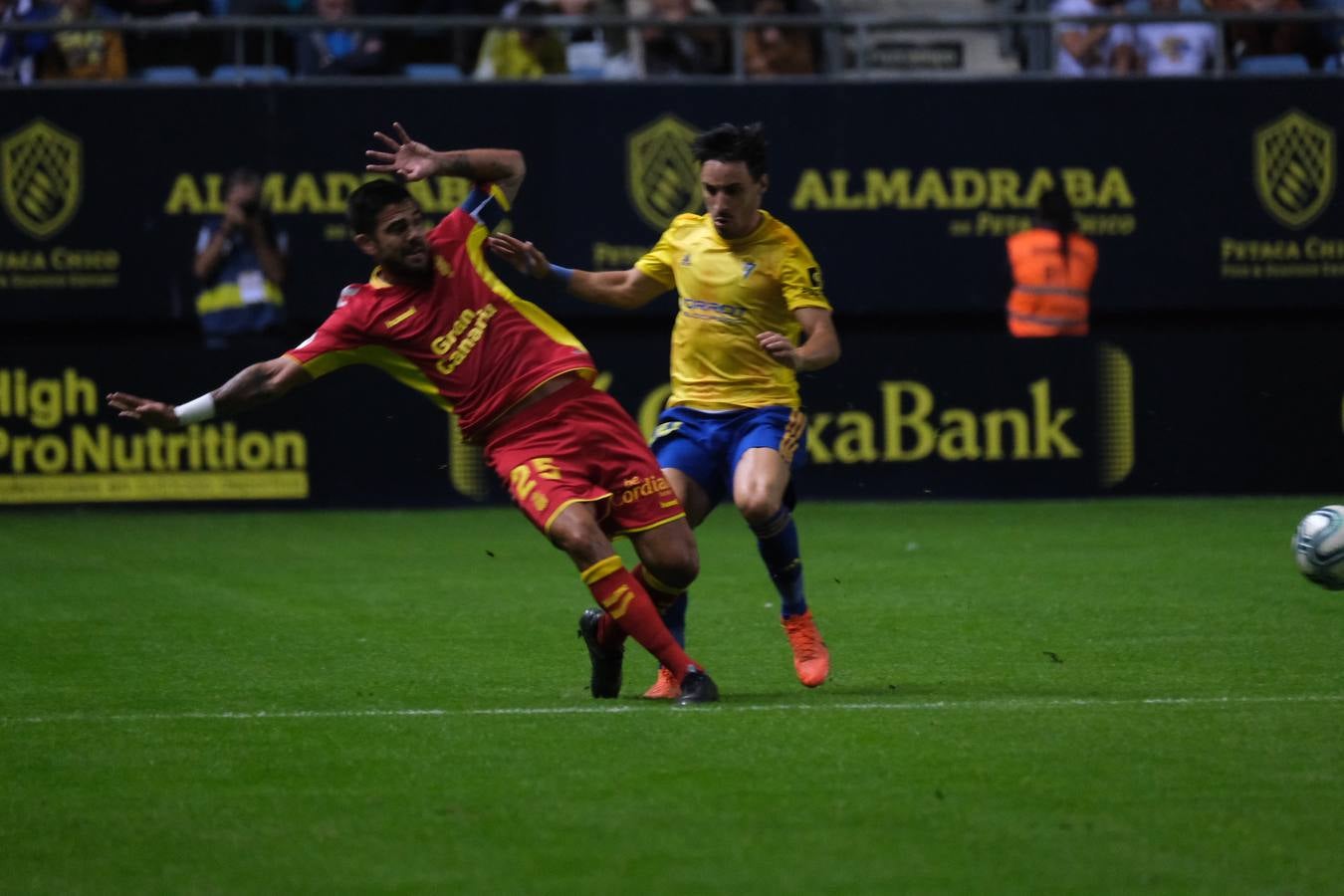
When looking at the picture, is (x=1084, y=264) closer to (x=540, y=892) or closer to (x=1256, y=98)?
(x=1256, y=98)

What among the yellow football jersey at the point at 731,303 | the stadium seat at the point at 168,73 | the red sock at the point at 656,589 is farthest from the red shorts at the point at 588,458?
the stadium seat at the point at 168,73

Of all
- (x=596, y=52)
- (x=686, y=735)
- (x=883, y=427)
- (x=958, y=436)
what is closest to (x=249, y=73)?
(x=596, y=52)

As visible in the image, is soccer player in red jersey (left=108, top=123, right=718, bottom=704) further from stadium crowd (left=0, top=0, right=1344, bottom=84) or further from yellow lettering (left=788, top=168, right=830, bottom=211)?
yellow lettering (left=788, top=168, right=830, bottom=211)

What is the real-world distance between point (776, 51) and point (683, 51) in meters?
0.75

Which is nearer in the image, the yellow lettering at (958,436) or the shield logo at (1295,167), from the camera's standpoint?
the yellow lettering at (958,436)

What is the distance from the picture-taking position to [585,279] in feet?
27.0

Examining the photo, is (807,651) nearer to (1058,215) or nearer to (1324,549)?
(1324,549)

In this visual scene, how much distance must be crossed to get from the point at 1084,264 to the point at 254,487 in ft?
21.5

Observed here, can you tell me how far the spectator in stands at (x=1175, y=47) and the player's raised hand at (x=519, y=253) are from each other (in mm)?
10526

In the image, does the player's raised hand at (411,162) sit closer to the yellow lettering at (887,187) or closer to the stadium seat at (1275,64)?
the yellow lettering at (887,187)

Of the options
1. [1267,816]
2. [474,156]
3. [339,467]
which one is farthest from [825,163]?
[1267,816]

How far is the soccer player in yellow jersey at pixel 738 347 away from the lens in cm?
801

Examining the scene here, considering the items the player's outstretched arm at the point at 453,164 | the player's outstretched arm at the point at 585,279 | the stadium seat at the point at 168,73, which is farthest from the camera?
the stadium seat at the point at 168,73

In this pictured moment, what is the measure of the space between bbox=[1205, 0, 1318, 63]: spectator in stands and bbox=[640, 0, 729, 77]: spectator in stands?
419 cm
